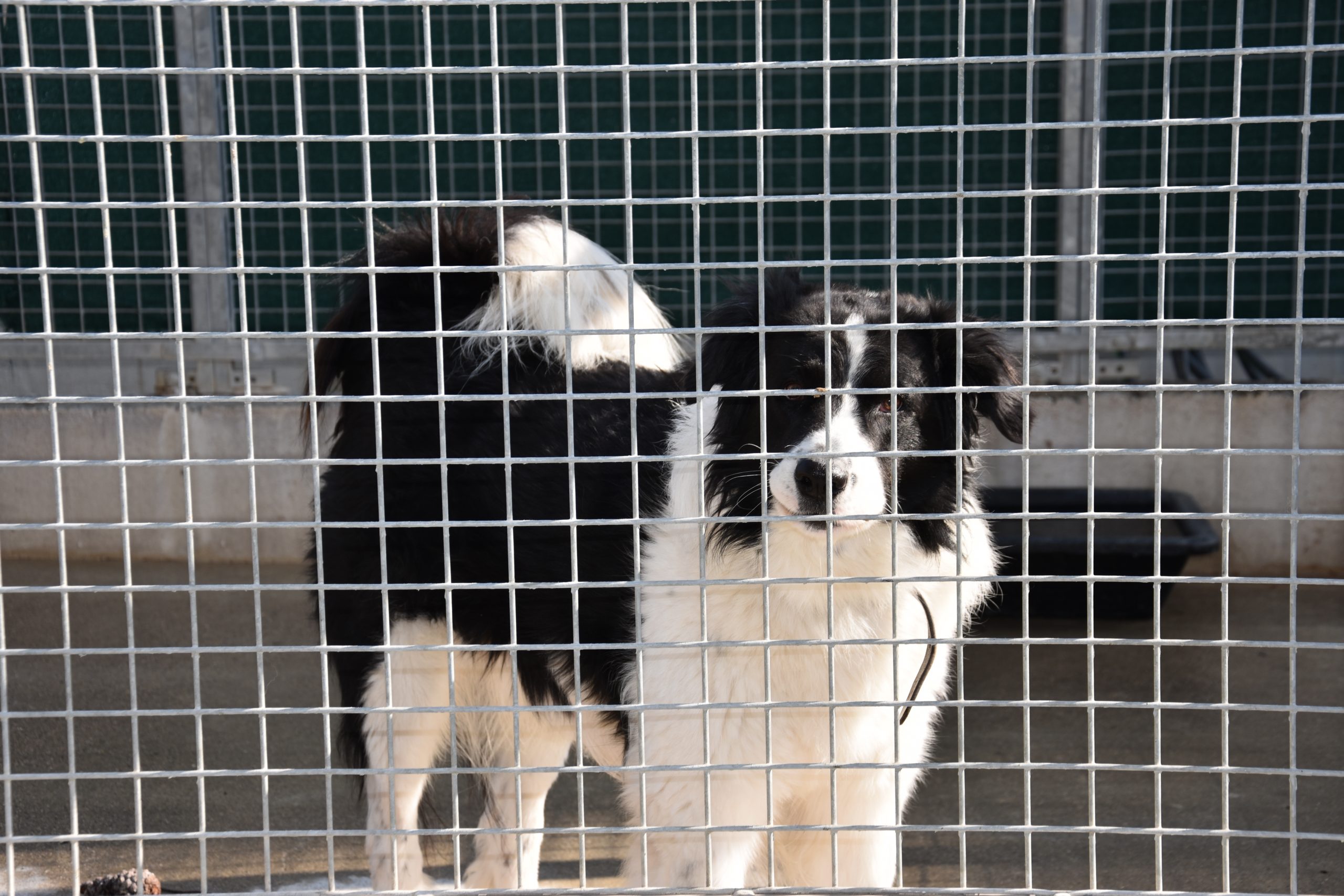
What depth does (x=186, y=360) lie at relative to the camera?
5.96 metres

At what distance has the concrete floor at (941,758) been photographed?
2.93m

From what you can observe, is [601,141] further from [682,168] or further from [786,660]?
[786,660]

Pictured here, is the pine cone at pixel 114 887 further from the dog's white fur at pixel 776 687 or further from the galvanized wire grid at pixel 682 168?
the galvanized wire grid at pixel 682 168

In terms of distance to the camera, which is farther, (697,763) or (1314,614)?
(1314,614)

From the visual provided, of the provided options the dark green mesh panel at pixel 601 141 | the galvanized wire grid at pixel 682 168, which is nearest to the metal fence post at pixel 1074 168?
the galvanized wire grid at pixel 682 168

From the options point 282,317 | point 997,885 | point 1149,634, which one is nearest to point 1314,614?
point 1149,634

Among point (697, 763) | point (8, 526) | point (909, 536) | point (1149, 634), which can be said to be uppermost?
point (8, 526)

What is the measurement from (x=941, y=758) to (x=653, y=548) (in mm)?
1884

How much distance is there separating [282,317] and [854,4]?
11.2 feet

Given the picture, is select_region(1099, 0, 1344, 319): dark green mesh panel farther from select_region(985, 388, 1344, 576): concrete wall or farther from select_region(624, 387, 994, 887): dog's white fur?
select_region(624, 387, 994, 887): dog's white fur

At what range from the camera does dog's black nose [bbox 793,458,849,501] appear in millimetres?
1927

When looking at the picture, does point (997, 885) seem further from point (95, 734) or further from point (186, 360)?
point (186, 360)

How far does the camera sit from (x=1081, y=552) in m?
4.64

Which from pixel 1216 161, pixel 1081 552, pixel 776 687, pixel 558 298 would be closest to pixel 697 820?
pixel 776 687
